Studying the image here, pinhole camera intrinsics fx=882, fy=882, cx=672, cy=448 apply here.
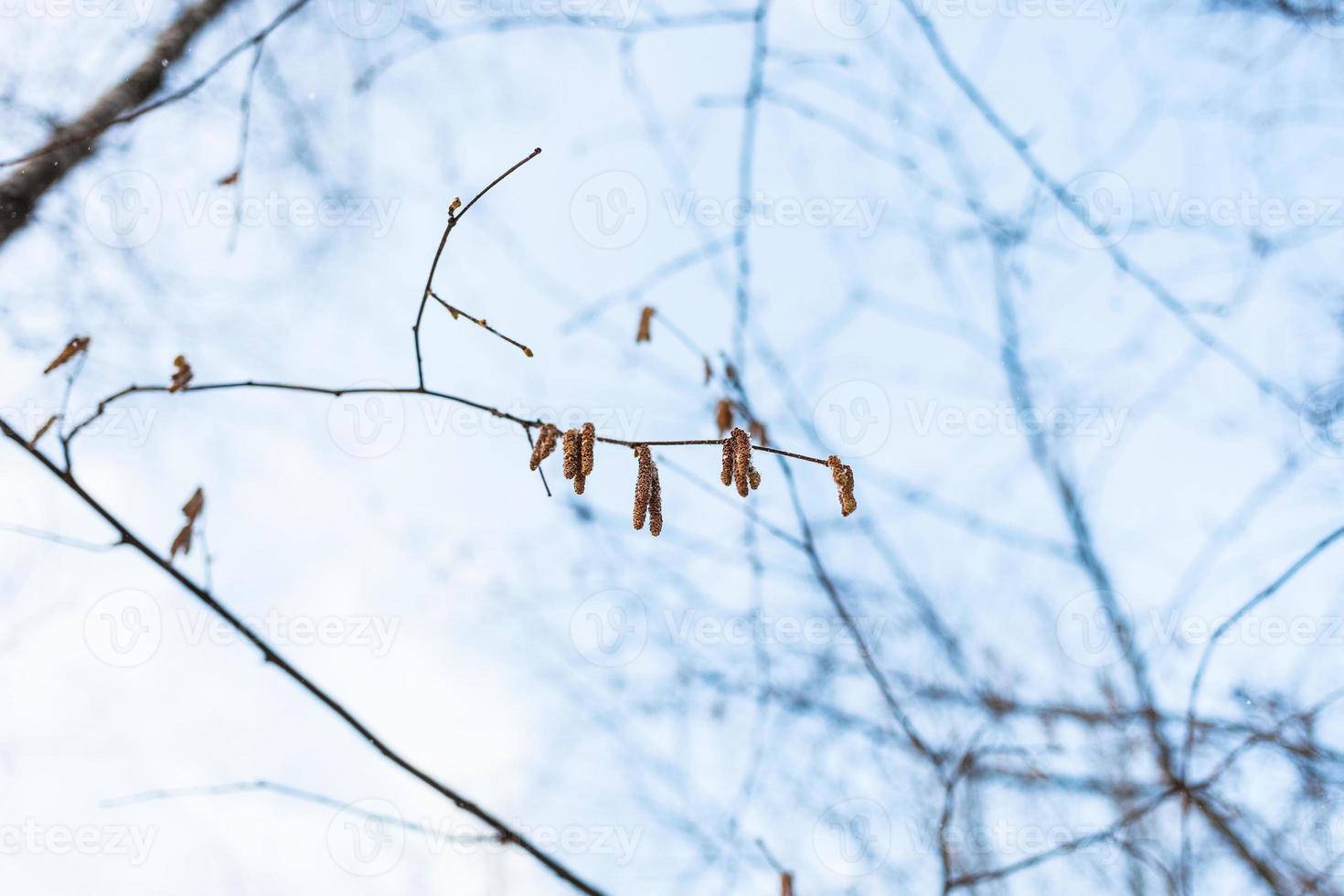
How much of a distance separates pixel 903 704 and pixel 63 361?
102 inches

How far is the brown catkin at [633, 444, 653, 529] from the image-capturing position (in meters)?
1.18

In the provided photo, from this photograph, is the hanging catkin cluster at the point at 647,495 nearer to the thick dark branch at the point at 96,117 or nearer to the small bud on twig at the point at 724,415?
the small bud on twig at the point at 724,415

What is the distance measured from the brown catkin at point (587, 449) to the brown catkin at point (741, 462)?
193mm

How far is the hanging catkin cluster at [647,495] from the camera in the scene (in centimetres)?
119

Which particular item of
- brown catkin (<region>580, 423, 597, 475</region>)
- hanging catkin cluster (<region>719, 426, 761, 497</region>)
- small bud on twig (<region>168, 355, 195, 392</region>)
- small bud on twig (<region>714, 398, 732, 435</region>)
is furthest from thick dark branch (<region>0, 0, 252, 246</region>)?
hanging catkin cluster (<region>719, 426, 761, 497</region>)

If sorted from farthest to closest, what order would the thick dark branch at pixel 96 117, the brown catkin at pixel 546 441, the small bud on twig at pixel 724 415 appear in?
1. the thick dark branch at pixel 96 117
2. the small bud on twig at pixel 724 415
3. the brown catkin at pixel 546 441

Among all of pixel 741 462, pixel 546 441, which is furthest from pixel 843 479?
pixel 546 441

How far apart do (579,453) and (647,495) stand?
0.36 ft

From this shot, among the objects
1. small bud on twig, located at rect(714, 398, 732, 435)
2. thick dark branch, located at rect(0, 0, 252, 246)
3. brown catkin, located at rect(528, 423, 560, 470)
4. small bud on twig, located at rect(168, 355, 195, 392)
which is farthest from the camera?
thick dark branch, located at rect(0, 0, 252, 246)

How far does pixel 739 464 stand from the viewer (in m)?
1.19

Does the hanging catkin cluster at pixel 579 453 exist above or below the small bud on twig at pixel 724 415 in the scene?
below

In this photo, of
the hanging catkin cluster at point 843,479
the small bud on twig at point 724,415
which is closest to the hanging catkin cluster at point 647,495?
the hanging catkin cluster at point 843,479

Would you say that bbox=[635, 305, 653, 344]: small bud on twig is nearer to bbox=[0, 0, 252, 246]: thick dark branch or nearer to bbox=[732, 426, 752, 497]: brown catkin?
bbox=[732, 426, 752, 497]: brown catkin

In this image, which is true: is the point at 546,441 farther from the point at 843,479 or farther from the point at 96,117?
the point at 96,117
